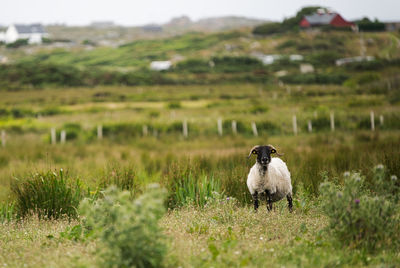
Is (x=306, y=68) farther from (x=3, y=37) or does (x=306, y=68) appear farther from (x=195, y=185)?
(x=3, y=37)

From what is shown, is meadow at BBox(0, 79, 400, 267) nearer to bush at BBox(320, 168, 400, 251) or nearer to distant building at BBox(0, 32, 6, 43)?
bush at BBox(320, 168, 400, 251)

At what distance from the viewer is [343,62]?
9225cm

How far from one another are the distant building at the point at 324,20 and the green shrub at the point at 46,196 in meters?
117

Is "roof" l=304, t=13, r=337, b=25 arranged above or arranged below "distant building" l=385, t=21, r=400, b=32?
above

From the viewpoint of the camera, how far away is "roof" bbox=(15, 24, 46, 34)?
185m

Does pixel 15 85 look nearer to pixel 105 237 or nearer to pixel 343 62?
pixel 343 62

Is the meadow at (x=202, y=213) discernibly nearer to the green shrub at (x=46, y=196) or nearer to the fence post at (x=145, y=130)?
the green shrub at (x=46, y=196)

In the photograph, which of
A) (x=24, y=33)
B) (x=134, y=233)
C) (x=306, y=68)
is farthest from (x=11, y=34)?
(x=134, y=233)

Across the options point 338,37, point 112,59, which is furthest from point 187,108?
point 112,59

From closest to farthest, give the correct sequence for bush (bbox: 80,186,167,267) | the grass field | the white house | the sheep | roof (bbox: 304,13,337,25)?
bush (bbox: 80,186,167,267)
the grass field
the sheep
roof (bbox: 304,13,337,25)
the white house

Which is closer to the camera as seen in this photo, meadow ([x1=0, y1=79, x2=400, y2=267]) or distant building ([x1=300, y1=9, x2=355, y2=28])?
meadow ([x1=0, y1=79, x2=400, y2=267])

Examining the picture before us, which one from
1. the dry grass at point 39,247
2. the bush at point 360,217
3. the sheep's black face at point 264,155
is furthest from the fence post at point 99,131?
the bush at point 360,217

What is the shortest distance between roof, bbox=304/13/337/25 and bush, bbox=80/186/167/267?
401 feet

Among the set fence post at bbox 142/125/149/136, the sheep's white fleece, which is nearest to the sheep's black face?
the sheep's white fleece
